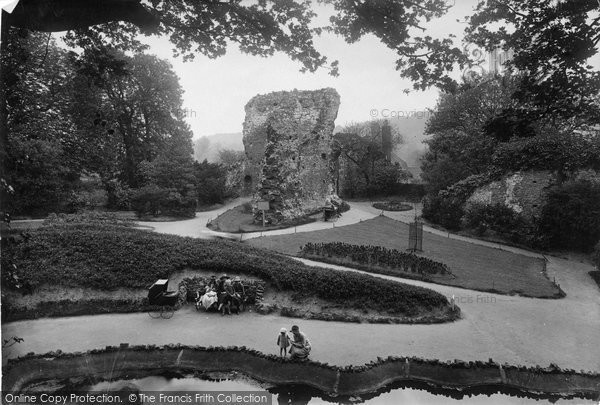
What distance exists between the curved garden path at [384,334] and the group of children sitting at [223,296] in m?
0.36

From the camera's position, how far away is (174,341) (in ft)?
29.4

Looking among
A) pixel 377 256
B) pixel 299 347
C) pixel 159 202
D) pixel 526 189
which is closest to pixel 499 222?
pixel 526 189

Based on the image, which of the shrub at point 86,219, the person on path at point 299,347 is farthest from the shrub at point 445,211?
the shrub at point 86,219

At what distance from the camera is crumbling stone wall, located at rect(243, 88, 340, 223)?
2305cm

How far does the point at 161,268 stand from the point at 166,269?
0.19 meters

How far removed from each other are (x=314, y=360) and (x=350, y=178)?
116 feet

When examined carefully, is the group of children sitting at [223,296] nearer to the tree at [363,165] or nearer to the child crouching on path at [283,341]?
the child crouching on path at [283,341]

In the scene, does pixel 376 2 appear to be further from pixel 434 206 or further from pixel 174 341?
pixel 434 206

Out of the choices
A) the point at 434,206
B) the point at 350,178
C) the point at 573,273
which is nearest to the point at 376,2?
the point at 573,273

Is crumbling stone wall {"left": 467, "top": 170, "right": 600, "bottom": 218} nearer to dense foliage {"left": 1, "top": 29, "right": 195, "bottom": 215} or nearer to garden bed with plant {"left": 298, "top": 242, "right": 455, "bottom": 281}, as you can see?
garden bed with plant {"left": 298, "top": 242, "right": 455, "bottom": 281}

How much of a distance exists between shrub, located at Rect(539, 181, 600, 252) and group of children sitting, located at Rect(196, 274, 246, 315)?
605 inches

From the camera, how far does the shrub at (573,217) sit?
52.4ft

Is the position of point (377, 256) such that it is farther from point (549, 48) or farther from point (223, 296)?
point (549, 48)

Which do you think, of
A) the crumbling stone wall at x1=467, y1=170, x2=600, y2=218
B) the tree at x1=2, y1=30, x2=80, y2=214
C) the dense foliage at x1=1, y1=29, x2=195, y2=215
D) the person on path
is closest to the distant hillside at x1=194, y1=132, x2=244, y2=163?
the dense foliage at x1=1, y1=29, x2=195, y2=215
